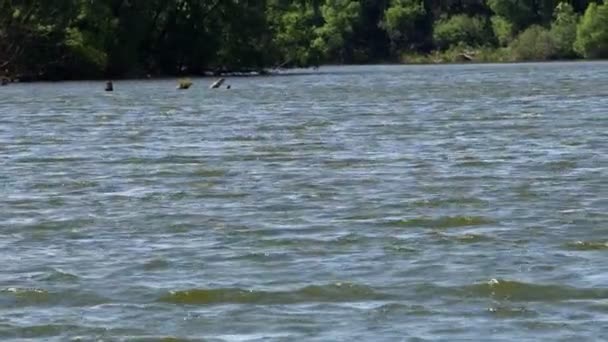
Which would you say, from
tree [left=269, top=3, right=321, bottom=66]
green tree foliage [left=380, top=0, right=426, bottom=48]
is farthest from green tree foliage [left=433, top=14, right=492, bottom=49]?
tree [left=269, top=3, right=321, bottom=66]

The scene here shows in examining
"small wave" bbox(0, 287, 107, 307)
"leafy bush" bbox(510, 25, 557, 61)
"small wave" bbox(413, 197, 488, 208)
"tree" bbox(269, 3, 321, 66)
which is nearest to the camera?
"small wave" bbox(0, 287, 107, 307)

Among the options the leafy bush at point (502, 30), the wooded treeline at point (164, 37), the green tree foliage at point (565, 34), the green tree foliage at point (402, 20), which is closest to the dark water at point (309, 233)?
the wooded treeline at point (164, 37)

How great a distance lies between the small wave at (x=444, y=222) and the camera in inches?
677

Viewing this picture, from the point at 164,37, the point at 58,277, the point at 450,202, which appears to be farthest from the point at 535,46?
the point at 58,277

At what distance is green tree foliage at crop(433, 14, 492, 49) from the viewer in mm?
141250

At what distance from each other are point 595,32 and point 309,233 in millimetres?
103632

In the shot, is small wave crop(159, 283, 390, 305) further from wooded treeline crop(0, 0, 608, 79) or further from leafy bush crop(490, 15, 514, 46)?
leafy bush crop(490, 15, 514, 46)

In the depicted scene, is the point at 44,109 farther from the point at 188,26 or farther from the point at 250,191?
the point at 188,26

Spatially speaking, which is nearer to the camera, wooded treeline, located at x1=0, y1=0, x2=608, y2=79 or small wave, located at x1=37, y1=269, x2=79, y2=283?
small wave, located at x1=37, y1=269, x2=79, y2=283

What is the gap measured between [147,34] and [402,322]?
72.2 metres

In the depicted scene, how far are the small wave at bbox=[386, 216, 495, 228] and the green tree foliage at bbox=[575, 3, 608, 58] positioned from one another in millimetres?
101517

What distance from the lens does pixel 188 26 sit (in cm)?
8412

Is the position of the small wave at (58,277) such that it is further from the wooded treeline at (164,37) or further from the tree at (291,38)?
the tree at (291,38)

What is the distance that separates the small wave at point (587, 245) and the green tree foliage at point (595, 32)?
103318mm
